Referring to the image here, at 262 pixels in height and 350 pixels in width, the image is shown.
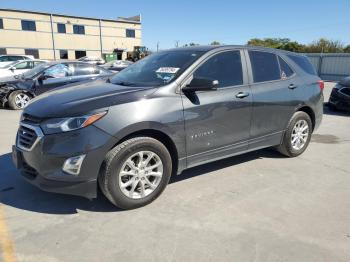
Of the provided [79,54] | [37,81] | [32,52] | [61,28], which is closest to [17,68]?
[37,81]

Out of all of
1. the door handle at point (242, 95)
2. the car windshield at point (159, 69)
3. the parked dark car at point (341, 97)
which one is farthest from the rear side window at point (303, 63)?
the parked dark car at point (341, 97)

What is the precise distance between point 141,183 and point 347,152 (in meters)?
4.08

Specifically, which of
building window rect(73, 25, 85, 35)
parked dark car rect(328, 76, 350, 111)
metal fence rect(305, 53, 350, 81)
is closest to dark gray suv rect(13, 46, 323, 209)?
parked dark car rect(328, 76, 350, 111)

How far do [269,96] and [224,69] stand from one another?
0.84m

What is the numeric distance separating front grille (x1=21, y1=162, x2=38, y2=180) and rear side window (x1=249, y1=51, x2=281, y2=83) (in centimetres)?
305

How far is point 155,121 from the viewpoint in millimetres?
3537

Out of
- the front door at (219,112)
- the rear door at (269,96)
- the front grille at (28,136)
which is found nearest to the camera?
the front grille at (28,136)

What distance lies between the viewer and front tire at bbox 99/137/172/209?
11.0 ft

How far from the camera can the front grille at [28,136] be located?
3298 mm

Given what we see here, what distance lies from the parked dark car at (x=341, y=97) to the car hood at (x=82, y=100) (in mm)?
7951

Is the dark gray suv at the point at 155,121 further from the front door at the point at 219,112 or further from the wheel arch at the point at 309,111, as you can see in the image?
the wheel arch at the point at 309,111

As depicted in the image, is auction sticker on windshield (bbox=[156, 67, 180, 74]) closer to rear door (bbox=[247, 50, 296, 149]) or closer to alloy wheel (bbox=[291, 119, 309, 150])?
rear door (bbox=[247, 50, 296, 149])

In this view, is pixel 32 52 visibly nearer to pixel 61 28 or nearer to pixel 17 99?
pixel 61 28

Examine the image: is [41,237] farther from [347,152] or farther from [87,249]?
[347,152]
